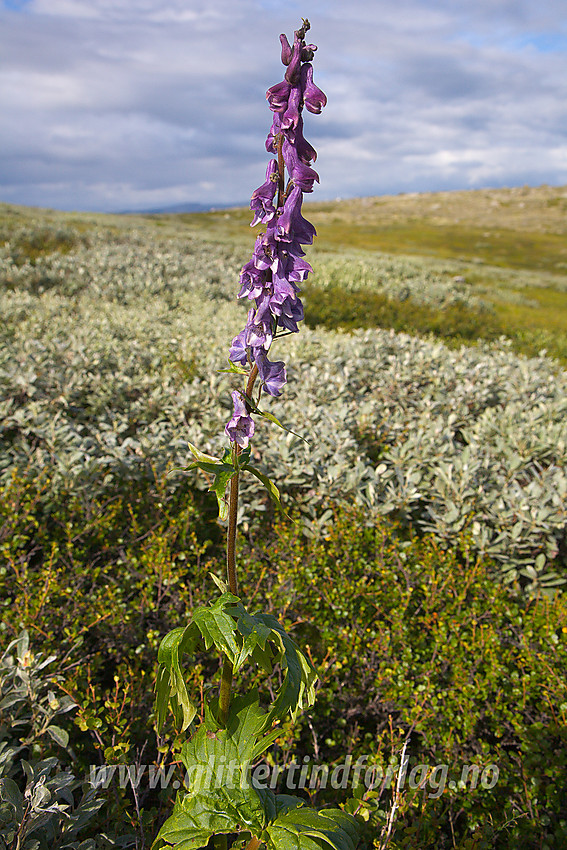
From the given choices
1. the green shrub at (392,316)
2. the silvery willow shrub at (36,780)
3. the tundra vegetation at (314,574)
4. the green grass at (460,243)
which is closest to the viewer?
the silvery willow shrub at (36,780)

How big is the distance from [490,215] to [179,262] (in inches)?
3429

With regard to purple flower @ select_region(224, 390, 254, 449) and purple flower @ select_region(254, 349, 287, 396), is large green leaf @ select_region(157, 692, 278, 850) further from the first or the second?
purple flower @ select_region(254, 349, 287, 396)

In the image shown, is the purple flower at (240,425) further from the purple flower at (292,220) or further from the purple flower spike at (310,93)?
the purple flower spike at (310,93)

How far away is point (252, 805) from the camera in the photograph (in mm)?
1667

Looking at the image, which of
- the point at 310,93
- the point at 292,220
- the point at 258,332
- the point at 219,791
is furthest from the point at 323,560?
the point at 310,93

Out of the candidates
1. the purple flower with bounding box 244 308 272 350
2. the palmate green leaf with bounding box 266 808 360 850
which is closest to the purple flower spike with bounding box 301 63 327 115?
the purple flower with bounding box 244 308 272 350

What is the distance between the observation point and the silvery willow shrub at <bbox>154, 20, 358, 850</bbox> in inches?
59.4

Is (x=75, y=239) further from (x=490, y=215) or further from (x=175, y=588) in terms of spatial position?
(x=490, y=215)

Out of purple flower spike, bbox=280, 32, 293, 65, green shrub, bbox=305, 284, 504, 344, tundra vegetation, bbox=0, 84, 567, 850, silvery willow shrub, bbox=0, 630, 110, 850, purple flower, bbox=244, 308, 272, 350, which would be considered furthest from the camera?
green shrub, bbox=305, 284, 504, 344

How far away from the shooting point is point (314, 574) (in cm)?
356

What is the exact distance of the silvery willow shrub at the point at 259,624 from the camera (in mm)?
1508

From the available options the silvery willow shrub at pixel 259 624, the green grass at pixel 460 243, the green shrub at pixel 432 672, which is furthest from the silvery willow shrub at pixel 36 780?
the green grass at pixel 460 243

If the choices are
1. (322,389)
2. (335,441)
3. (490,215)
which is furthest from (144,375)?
(490,215)

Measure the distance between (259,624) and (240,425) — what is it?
2.10 feet
